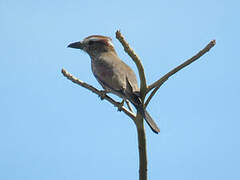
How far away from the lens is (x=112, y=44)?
673 cm

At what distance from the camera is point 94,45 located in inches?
259

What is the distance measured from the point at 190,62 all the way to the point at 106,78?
218 cm

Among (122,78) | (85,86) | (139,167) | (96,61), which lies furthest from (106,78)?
(139,167)

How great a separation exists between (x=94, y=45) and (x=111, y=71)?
122cm

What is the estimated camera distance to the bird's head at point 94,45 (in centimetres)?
654

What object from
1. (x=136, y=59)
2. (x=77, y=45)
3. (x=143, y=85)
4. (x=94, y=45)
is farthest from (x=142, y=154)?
(x=77, y=45)

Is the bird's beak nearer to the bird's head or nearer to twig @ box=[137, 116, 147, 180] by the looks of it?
the bird's head

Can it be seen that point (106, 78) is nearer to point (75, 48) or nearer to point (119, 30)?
point (75, 48)

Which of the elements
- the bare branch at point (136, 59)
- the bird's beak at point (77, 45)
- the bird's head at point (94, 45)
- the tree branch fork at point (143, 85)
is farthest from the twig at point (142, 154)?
the bird's beak at point (77, 45)

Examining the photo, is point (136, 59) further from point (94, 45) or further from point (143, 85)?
point (94, 45)

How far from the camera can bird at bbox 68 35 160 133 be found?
181 inches

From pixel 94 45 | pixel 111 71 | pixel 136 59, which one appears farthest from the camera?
pixel 94 45

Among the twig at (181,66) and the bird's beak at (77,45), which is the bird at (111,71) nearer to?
the bird's beak at (77,45)

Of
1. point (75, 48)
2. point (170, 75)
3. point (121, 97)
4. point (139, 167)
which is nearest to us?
point (139, 167)
